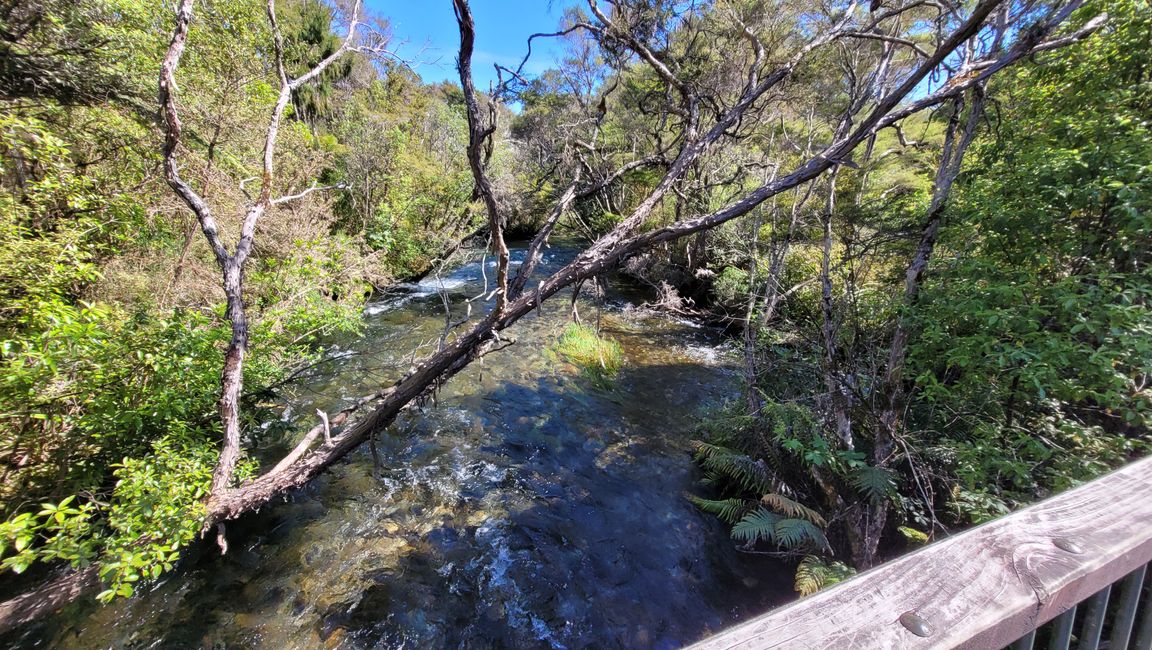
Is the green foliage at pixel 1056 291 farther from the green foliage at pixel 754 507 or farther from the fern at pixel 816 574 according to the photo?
the green foliage at pixel 754 507

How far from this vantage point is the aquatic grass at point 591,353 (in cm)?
770

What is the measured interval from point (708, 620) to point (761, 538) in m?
1.11

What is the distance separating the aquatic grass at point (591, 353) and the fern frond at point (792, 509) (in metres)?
3.58

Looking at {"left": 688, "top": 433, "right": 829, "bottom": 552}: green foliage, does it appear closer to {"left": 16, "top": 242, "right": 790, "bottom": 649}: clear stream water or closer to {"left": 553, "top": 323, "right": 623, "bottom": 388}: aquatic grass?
{"left": 16, "top": 242, "right": 790, "bottom": 649}: clear stream water

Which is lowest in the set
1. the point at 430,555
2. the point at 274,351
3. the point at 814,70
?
the point at 430,555

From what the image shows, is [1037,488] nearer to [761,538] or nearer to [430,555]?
[761,538]

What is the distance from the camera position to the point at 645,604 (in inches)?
148

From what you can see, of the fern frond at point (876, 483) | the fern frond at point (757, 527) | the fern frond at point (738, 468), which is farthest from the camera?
the fern frond at point (738, 468)

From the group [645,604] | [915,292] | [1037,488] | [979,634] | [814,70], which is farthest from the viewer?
[814,70]

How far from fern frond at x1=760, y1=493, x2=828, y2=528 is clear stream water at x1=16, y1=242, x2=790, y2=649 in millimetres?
582

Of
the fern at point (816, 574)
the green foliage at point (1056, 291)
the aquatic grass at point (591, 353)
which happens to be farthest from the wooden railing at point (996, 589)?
the aquatic grass at point (591, 353)

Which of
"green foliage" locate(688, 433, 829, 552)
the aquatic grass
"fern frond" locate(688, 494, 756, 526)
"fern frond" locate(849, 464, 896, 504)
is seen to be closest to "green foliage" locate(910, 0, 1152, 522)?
"fern frond" locate(849, 464, 896, 504)

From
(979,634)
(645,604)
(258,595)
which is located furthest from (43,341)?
(645,604)

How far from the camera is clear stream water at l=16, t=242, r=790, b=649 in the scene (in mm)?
3285
